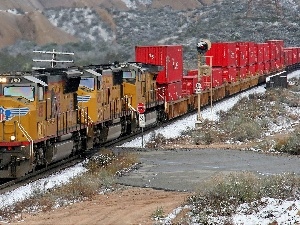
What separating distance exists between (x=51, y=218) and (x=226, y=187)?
150 inches

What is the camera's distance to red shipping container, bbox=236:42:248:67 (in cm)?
4364

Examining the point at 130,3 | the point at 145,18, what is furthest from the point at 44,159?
the point at 130,3

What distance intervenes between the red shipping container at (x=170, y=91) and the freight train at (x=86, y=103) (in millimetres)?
11

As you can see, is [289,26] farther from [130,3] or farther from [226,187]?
[226,187]

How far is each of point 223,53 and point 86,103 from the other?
20998mm

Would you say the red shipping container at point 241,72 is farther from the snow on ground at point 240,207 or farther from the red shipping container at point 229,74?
the snow on ground at point 240,207

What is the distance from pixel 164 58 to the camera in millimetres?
30953

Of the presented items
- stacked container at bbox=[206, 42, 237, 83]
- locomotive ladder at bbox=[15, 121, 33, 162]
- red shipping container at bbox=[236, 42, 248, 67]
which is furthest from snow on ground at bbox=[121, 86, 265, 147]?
locomotive ladder at bbox=[15, 121, 33, 162]

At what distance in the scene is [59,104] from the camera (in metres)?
20.0

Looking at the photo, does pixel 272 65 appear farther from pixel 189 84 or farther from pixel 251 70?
pixel 189 84

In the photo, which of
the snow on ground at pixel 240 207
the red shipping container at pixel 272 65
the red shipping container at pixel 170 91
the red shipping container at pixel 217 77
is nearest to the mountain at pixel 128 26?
the red shipping container at pixel 272 65

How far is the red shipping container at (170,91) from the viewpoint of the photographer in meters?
31.6

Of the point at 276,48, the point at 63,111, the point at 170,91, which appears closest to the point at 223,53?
the point at 170,91

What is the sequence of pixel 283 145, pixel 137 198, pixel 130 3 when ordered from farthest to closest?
pixel 130 3, pixel 283 145, pixel 137 198
